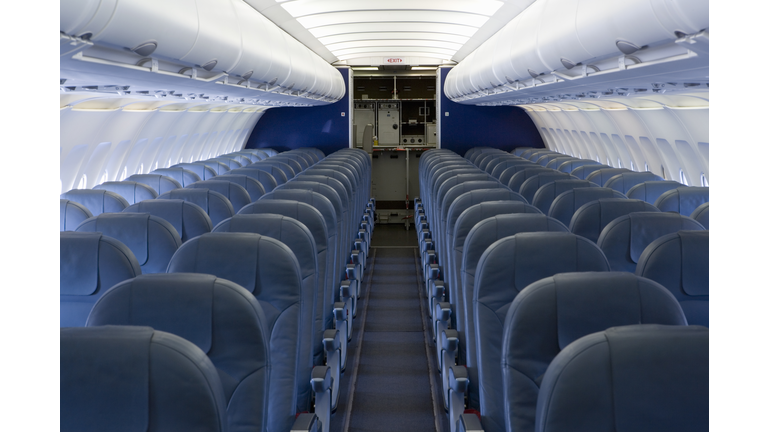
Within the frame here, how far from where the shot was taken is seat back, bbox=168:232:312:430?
291 centimetres

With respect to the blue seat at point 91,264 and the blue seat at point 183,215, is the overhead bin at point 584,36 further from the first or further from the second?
the blue seat at point 183,215

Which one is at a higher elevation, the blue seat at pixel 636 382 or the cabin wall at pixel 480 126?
the cabin wall at pixel 480 126

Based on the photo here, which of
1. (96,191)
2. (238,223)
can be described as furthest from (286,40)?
(238,223)

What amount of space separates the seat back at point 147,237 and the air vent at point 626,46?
10.4ft

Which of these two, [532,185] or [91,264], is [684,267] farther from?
[532,185]

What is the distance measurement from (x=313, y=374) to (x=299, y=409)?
40cm

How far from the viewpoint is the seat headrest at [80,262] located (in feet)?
9.52

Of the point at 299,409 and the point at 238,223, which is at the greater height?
the point at 238,223

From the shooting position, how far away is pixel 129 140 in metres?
9.78

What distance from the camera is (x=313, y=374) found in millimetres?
3396

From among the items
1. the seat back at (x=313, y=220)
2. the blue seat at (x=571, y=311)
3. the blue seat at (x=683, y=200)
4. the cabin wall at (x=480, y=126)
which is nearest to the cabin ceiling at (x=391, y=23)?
the cabin wall at (x=480, y=126)

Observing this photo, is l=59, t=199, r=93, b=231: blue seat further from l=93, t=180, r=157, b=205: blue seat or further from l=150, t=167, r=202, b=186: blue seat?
l=150, t=167, r=202, b=186: blue seat
